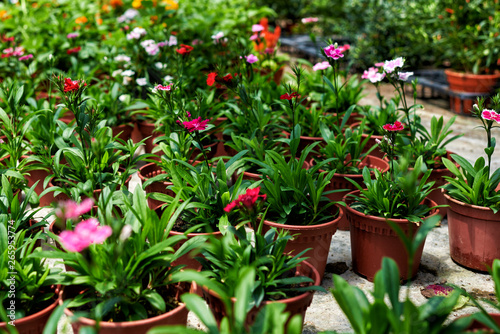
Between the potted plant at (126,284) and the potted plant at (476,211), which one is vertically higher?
the potted plant at (126,284)

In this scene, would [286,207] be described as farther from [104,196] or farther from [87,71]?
[87,71]

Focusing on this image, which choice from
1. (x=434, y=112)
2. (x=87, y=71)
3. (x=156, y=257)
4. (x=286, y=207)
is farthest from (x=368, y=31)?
(x=156, y=257)

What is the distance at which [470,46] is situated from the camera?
534 centimetres

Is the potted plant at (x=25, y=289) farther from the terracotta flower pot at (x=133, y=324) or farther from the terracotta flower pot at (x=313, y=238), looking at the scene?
the terracotta flower pot at (x=313, y=238)

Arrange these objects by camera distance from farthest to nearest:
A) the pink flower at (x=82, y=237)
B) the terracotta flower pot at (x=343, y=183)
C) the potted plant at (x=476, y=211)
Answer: the terracotta flower pot at (x=343, y=183)
the potted plant at (x=476, y=211)
the pink flower at (x=82, y=237)

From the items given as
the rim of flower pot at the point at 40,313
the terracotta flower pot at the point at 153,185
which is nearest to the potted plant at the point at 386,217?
the terracotta flower pot at the point at 153,185

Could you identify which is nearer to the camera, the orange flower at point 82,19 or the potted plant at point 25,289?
the potted plant at point 25,289

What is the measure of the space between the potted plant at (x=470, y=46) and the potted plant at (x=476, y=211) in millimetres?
2746

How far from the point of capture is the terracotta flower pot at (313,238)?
7.79 feet

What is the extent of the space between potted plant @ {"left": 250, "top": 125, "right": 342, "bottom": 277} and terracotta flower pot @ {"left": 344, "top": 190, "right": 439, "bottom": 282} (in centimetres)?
13

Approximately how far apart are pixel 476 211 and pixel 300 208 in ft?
2.78

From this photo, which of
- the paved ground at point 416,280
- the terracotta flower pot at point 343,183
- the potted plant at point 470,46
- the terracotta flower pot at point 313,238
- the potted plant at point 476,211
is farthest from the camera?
the potted plant at point 470,46

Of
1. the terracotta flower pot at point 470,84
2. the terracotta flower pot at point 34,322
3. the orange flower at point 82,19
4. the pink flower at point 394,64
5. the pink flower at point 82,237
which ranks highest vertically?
the orange flower at point 82,19

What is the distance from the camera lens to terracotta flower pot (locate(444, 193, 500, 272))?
2.54 m
